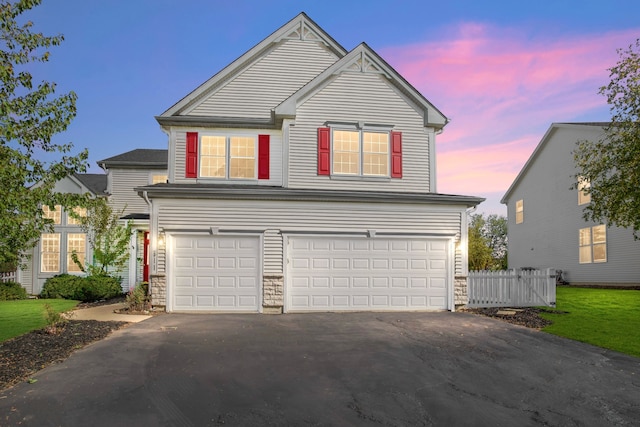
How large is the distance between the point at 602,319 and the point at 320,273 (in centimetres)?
859

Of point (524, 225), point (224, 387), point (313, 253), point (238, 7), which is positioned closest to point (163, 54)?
point (238, 7)

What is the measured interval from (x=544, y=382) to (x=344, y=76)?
12.3 meters

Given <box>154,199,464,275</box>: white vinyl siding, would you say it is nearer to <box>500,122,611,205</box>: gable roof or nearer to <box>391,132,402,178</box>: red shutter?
<box>391,132,402,178</box>: red shutter

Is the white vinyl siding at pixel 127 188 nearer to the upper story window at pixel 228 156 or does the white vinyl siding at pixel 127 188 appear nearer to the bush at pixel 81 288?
the bush at pixel 81 288

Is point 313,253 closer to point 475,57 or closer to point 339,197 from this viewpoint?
Result: point 339,197

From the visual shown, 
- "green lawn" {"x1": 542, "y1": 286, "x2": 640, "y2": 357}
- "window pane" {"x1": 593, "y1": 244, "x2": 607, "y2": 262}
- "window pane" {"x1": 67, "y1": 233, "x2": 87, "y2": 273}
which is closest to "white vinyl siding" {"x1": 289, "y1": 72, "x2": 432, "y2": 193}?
"green lawn" {"x1": 542, "y1": 286, "x2": 640, "y2": 357}

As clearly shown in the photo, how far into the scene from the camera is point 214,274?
13.5 m

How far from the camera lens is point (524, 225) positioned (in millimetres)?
29719

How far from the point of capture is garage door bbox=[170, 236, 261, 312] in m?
13.4

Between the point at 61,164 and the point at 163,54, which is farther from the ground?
the point at 163,54

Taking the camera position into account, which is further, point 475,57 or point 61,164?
point 475,57

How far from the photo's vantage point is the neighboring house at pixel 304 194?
44.5 feet

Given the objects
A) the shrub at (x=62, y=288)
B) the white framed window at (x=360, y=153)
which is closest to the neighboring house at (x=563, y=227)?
the white framed window at (x=360, y=153)

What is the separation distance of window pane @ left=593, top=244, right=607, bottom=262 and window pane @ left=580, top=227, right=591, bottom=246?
60 centimetres
